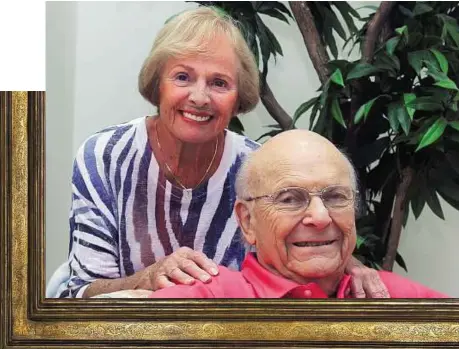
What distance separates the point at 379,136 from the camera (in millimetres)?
1581

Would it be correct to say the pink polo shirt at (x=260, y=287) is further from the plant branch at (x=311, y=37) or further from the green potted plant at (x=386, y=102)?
the plant branch at (x=311, y=37)

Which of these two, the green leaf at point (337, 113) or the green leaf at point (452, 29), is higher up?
the green leaf at point (452, 29)

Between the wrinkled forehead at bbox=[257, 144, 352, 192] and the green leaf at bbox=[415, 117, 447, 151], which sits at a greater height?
the green leaf at bbox=[415, 117, 447, 151]

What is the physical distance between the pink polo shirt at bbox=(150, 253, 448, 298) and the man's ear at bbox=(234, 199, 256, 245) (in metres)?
0.03

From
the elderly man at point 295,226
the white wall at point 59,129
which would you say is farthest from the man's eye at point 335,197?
the white wall at point 59,129

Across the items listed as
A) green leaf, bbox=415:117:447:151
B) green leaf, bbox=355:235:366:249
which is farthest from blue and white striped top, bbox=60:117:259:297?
green leaf, bbox=415:117:447:151

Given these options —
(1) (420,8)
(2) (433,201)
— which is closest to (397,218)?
(2) (433,201)

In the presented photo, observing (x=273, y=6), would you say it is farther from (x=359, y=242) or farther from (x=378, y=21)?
(x=359, y=242)

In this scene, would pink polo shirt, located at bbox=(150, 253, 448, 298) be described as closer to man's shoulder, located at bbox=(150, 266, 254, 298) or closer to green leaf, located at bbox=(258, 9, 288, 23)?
man's shoulder, located at bbox=(150, 266, 254, 298)

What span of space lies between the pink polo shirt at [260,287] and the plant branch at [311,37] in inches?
14.4

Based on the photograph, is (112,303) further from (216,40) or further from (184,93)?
(216,40)

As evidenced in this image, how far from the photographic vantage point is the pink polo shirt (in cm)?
156

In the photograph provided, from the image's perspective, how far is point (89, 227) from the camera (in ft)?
5.29

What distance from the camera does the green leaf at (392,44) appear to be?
5.18 feet
